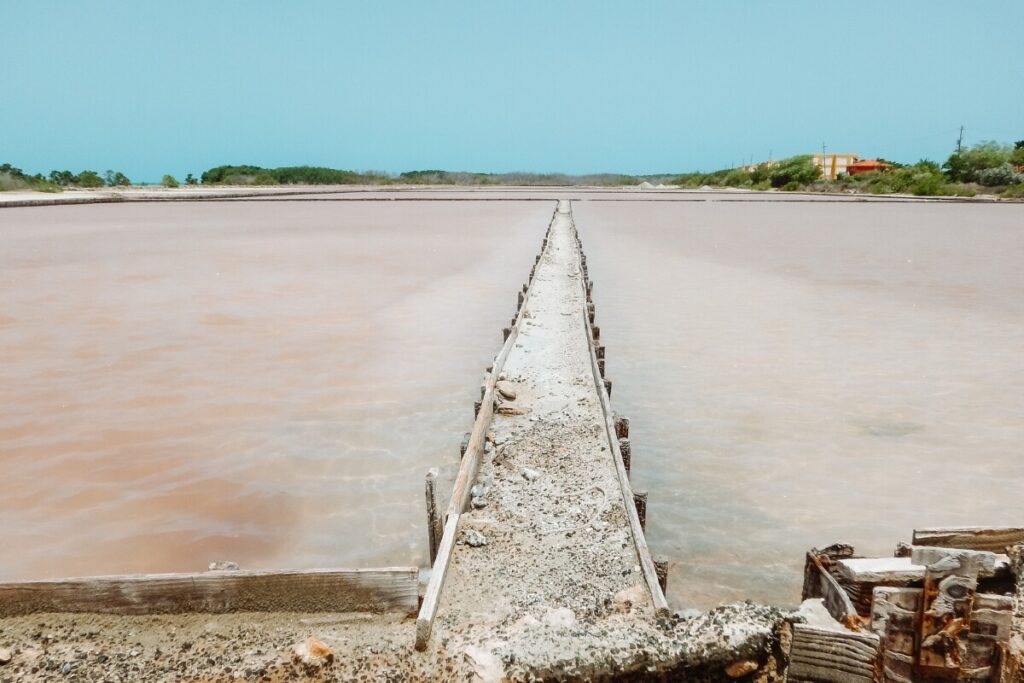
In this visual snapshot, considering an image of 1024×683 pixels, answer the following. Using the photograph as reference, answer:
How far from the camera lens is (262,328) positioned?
13.0m

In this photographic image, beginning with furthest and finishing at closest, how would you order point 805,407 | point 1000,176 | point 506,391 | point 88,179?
point 88,179
point 1000,176
point 805,407
point 506,391

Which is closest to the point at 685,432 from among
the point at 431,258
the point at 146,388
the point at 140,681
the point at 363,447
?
the point at 363,447

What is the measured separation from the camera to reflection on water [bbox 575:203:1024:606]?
5848 millimetres

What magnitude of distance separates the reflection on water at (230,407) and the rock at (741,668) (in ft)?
10.1

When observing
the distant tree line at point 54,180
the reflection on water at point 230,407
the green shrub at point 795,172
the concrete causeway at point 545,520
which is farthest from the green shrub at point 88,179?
the concrete causeway at point 545,520

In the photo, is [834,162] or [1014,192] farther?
[834,162]

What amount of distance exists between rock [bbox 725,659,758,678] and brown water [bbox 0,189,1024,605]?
6.59 ft

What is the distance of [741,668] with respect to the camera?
285 cm

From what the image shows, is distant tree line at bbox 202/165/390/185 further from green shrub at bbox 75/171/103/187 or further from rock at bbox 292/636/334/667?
rock at bbox 292/636/334/667

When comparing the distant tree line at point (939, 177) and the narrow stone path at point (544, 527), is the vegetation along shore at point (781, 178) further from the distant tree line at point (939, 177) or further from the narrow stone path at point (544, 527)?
the narrow stone path at point (544, 527)

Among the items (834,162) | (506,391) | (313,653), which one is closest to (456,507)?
(313,653)

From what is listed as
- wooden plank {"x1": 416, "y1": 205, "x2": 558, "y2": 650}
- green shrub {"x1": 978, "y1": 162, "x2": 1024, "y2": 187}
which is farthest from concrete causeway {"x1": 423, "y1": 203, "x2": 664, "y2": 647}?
green shrub {"x1": 978, "y1": 162, "x2": 1024, "y2": 187}

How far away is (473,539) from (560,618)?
3.72ft

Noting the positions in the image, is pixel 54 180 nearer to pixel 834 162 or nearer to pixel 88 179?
pixel 88 179
